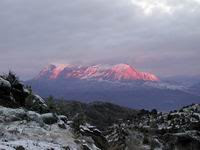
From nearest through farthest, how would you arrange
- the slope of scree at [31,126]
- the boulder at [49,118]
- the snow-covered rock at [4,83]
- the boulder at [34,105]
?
the slope of scree at [31,126] < the boulder at [49,118] < the snow-covered rock at [4,83] < the boulder at [34,105]

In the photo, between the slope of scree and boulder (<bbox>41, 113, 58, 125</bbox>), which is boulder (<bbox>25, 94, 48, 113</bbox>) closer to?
the slope of scree

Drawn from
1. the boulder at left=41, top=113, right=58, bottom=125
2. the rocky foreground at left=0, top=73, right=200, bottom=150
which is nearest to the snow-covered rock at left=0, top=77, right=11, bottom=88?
the rocky foreground at left=0, top=73, right=200, bottom=150

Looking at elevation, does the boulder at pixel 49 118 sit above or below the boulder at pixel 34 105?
below

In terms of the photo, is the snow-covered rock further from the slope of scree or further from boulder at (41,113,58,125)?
boulder at (41,113,58,125)

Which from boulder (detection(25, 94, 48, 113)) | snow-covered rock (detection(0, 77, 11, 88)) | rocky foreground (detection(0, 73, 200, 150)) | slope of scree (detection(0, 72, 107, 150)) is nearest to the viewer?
slope of scree (detection(0, 72, 107, 150))

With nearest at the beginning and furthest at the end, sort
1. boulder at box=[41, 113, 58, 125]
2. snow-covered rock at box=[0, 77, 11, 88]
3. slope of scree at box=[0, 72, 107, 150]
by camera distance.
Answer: slope of scree at box=[0, 72, 107, 150] < boulder at box=[41, 113, 58, 125] < snow-covered rock at box=[0, 77, 11, 88]

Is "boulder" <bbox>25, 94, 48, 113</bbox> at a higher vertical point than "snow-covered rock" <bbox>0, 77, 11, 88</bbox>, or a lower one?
lower

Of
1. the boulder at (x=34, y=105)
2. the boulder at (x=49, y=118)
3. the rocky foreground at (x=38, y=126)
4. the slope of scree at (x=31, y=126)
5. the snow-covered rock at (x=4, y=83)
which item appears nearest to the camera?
the slope of scree at (x=31, y=126)

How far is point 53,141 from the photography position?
2947 cm

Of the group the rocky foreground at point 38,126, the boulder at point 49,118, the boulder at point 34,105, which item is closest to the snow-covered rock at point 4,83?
the rocky foreground at point 38,126

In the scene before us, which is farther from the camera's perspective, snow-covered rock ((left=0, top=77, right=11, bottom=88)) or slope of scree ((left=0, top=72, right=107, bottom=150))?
snow-covered rock ((left=0, top=77, right=11, bottom=88))

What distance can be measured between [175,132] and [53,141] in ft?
124

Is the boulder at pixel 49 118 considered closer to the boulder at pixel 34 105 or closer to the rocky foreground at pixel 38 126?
the rocky foreground at pixel 38 126

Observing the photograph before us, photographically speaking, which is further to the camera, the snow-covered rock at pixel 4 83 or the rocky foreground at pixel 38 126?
the snow-covered rock at pixel 4 83
